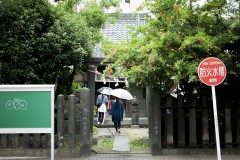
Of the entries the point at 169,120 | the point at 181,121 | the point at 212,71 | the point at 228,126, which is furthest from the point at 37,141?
the point at 228,126

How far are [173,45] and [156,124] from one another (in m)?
2.61

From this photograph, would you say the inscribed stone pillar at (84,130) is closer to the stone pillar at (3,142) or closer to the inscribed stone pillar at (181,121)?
the stone pillar at (3,142)

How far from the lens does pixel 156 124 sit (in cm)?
1001

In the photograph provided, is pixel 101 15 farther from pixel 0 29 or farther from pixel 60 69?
pixel 0 29

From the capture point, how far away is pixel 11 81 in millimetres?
10844

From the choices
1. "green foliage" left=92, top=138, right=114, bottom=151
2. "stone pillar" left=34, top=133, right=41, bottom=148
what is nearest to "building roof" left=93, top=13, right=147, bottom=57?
"green foliage" left=92, top=138, right=114, bottom=151

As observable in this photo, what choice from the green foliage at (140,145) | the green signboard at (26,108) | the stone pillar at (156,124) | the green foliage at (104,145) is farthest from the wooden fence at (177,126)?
the green signboard at (26,108)

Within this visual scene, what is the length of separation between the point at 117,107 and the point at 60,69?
3.90 metres

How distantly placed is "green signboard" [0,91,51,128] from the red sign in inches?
158

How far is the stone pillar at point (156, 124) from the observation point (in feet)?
32.7

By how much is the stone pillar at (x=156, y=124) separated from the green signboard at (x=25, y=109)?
11.2 ft

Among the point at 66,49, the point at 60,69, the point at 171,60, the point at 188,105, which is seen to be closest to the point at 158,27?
the point at 171,60

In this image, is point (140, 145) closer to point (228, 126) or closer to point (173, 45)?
point (228, 126)

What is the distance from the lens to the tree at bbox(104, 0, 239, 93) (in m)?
8.74
